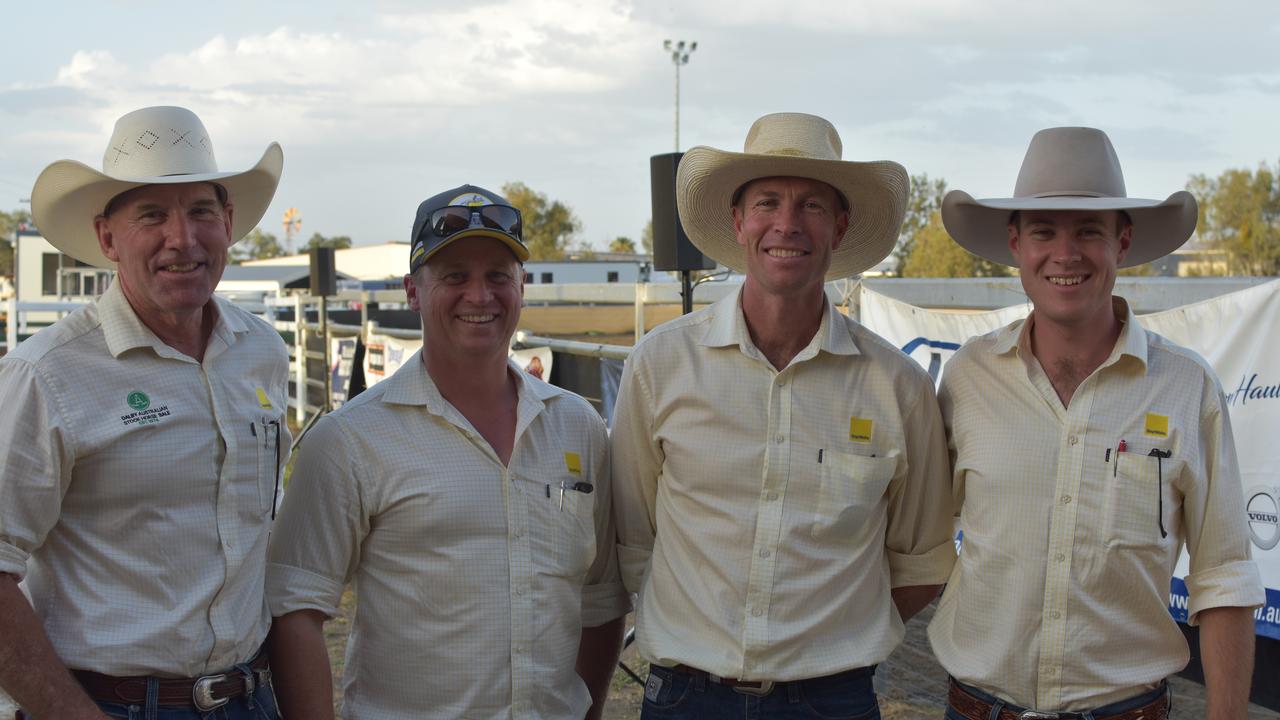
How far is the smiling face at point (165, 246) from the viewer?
2.48 metres

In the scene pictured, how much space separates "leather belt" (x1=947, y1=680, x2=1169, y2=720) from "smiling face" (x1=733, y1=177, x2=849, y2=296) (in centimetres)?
108

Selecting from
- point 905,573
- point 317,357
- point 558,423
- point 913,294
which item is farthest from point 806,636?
point 317,357

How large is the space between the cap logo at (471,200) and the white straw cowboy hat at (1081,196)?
1.26m

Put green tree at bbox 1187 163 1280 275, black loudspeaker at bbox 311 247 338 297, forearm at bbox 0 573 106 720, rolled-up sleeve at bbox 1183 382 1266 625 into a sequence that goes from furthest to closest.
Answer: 1. green tree at bbox 1187 163 1280 275
2. black loudspeaker at bbox 311 247 338 297
3. rolled-up sleeve at bbox 1183 382 1266 625
4. forearm at bbox 0 573 106 720

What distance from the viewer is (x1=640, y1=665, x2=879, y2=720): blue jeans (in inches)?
103

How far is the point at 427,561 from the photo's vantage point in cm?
251

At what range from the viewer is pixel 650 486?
9.57ft

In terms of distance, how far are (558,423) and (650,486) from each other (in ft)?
1.02

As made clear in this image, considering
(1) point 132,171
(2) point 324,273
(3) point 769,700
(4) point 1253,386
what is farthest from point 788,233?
(2) point 324,273

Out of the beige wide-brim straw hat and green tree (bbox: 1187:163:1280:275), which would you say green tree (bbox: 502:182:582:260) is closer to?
green tree (bbox: 1187:163:1280:275)

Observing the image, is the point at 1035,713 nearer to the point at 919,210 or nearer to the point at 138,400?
the point at 138,400

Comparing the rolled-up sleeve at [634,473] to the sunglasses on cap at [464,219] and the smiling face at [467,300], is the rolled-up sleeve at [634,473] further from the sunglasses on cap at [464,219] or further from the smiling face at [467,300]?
the sunglasses on cap at [464,219]

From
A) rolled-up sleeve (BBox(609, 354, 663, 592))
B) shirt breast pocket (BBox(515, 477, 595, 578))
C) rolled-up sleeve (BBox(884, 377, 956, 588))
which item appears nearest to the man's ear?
shirt breast pocket (BBox(515, 477, 595, 578))

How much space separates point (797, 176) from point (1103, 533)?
3.76 ft
